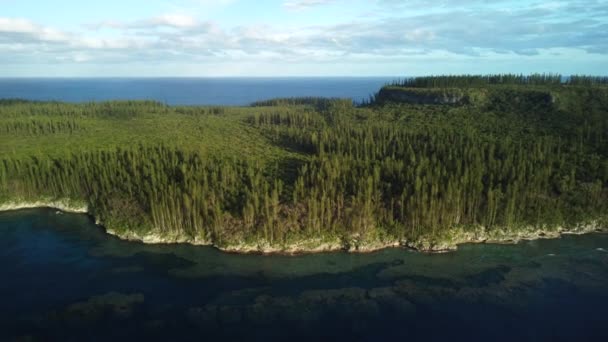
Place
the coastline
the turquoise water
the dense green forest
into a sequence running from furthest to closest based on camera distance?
the dense green forest → the coastline → the turquoise water

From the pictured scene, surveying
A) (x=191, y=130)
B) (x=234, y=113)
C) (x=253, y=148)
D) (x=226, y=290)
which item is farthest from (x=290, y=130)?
(x=226, y=290)

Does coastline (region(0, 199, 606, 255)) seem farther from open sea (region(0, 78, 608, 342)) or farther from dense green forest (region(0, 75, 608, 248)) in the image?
open sea (region(0, 78, 608, 342))

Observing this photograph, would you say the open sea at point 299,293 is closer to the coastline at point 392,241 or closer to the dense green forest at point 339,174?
the coastline at point 392,241

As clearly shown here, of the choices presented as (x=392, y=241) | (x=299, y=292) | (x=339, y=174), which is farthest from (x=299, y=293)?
(x=339, y=174)

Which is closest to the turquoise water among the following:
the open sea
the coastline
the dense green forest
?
the open sea

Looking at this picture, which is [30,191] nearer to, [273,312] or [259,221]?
[259,221]

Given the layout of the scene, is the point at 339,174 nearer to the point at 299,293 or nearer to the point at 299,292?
the point at 299,292
